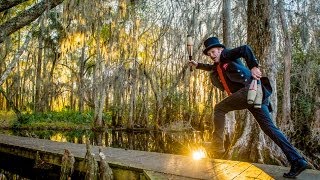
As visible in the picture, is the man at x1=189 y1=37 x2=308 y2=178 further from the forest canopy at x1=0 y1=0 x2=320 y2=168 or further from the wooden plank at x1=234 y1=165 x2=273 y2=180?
the forest canopy at x1=0 y1=0 x2=320 y2=168

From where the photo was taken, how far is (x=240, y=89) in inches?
164

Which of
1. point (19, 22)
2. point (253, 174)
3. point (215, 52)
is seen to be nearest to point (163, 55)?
point (19, 22)

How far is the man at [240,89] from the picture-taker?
387cm

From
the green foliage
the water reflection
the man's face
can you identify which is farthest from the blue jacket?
the green foliage

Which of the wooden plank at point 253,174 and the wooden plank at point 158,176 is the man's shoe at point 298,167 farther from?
the wooden plank at point 158,176

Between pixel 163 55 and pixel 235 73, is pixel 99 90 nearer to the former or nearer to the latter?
pixel 163 55

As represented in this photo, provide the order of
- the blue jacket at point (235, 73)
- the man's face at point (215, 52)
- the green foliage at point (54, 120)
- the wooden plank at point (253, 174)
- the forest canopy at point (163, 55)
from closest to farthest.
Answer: the wooden plank at point (253, 174)
the blue jacket at point (235, 73)
the man's face at point (215, 52)
the forest canopy at point (163, 55)
the green foliage at point (54, 120)

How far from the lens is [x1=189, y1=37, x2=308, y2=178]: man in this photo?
3.87m

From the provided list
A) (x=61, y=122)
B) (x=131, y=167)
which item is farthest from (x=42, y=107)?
(x=131, y=167)

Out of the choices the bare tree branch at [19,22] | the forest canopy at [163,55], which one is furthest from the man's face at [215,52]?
the forest canopy at [163,55]

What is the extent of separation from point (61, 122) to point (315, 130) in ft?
52.7

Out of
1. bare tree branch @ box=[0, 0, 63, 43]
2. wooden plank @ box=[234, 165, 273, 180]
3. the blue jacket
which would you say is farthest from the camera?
bare tree branch @ box=[0, 0, 63, 43]

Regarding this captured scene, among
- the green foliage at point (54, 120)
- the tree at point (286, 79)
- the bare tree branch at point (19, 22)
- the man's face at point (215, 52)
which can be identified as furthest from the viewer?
the green foliage at point (54, 120)

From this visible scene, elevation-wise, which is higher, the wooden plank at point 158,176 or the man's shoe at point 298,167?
the man's shoe at point 298,167
